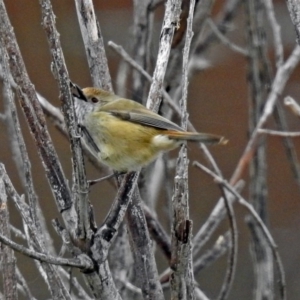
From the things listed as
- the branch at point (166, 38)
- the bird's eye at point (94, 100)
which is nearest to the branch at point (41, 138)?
the branch at point (166, 38)

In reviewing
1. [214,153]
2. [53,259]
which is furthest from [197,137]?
[214,153]

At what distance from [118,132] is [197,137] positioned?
1.11ft

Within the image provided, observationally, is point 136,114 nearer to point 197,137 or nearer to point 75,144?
point 197,137

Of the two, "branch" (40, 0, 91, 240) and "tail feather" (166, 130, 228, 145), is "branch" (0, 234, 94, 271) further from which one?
"tail feather" (166, 130, 228, 145)

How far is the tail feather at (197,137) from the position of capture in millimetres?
1830

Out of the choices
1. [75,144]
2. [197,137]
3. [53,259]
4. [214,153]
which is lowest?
[53,259]

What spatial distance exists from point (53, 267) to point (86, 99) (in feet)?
2.08

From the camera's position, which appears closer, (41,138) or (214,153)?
(41,138)

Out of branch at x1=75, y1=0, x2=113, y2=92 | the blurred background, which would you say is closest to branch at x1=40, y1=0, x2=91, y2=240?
branch at x1=75, y1=0, x2=113, y2=92

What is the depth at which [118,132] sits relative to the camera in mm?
2166

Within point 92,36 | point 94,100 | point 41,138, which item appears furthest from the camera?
point 94,100

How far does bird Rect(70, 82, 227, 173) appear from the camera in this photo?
2.08 meters

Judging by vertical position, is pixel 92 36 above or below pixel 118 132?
above

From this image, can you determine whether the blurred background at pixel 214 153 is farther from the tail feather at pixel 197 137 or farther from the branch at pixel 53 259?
the branch at pixel 53 259
